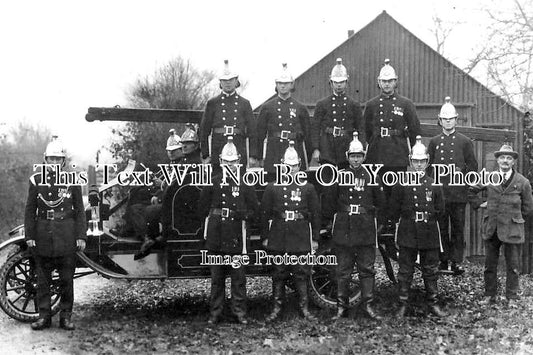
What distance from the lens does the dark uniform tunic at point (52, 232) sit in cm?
680

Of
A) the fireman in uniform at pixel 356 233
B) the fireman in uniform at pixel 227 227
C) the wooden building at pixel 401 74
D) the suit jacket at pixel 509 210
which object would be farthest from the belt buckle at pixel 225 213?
the wooden building at pixel 401 74

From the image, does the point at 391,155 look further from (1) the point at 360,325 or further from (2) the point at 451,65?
(2) the point at 451,65

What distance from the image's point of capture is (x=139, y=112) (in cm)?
776

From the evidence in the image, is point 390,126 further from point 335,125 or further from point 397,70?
point 397,70

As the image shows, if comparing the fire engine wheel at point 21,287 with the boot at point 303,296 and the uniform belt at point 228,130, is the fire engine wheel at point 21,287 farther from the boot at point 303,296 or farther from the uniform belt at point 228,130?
the boot at point 303,296

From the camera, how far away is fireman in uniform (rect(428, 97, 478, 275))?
7.93 meters

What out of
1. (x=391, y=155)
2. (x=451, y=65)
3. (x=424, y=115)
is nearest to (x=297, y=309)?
(x=391, y=155)

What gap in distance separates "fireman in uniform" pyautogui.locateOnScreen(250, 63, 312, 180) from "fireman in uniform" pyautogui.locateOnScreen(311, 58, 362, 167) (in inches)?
8.5

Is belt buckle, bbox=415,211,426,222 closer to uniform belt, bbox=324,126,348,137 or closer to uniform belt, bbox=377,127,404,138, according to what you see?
uniform belt, bbox=377,127,404,138

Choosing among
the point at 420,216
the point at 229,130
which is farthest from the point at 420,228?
the point at 229,130

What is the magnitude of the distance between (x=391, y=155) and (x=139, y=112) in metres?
3.15

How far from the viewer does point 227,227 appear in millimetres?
7062

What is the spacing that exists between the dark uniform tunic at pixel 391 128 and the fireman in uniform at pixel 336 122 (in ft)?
1.00

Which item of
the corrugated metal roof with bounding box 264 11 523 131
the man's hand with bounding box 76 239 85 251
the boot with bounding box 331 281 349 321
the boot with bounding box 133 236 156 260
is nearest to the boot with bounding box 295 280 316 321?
the boot with bounding box 331 281 349 321
